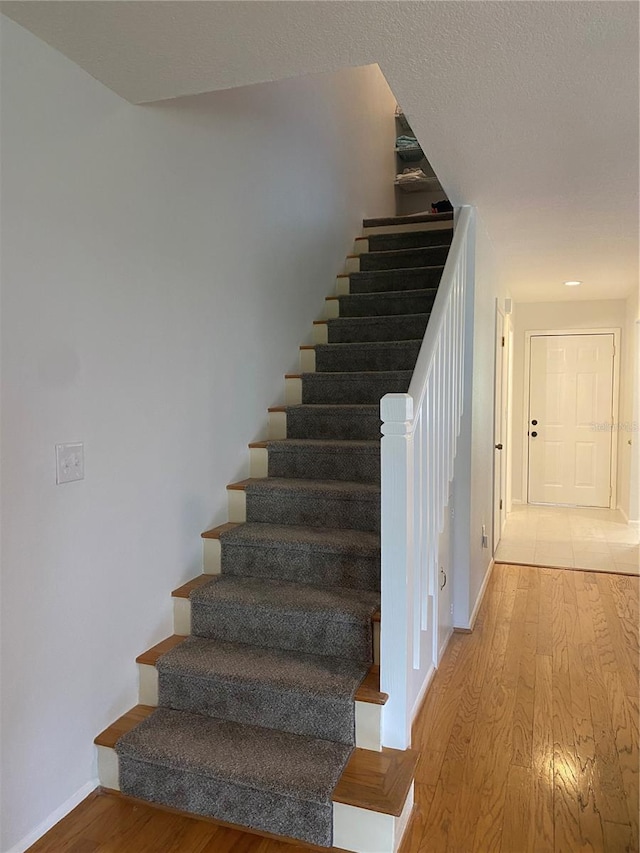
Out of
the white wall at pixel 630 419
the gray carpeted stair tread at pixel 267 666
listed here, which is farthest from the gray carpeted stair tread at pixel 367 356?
the white wall at pixel 630 419

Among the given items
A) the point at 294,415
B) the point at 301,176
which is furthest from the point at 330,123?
the point at 294,415

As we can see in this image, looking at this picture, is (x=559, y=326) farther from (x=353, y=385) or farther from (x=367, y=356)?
(x=353, y=385)

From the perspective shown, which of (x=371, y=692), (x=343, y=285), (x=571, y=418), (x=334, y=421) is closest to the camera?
(x=371, y=692)

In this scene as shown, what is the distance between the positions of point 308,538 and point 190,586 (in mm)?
494

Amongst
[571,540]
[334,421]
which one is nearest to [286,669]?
[334,421]

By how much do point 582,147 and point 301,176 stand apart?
1917mm

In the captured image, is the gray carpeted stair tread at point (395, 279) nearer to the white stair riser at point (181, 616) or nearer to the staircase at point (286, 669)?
the staircase at point (286, 669)

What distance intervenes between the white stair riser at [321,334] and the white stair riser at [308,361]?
227mm

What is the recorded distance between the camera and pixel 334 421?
3119mm

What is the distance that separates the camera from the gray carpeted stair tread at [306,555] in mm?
2318

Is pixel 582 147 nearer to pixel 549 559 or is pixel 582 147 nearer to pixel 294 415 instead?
pixel 294 415

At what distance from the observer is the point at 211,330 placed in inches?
102

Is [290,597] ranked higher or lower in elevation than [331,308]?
lower

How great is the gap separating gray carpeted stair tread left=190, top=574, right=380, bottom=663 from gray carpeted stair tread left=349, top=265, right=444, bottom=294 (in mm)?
2421
